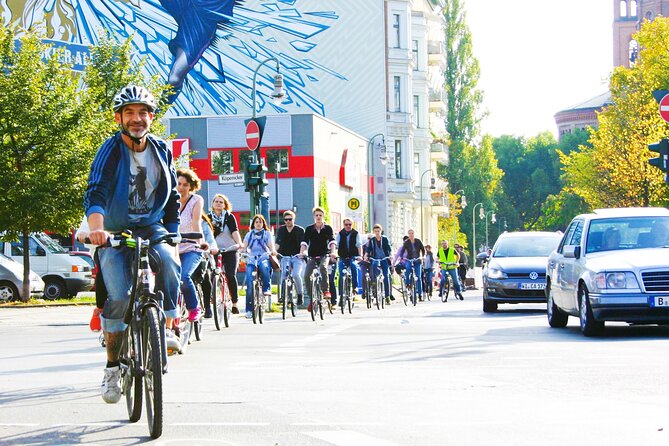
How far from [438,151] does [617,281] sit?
78593mm

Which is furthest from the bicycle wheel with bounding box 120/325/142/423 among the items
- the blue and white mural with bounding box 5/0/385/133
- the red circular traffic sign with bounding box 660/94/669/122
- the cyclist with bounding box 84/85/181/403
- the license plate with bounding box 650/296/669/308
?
the blue and white mural with bounding box 5/0/385/133

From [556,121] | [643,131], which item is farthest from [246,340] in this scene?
[556,121]

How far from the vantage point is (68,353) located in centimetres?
1432

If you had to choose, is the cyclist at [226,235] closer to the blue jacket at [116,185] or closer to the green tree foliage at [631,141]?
the blue jacket at [116,185]

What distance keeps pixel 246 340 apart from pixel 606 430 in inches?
359

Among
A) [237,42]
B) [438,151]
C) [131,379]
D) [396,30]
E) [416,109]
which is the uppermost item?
[396,30]

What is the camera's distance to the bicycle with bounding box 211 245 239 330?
17828 mm

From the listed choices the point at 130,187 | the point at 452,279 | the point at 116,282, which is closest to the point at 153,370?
the point at 116,282

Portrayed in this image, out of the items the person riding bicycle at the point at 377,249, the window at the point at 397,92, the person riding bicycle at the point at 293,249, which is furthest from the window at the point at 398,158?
the person riding bicycle at the point at 293,249

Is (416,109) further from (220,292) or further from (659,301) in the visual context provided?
(659,301)

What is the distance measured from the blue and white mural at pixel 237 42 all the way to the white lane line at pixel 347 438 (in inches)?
2305

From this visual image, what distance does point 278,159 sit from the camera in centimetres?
6078

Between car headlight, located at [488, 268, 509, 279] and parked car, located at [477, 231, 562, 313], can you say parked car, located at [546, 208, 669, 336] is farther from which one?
car headlight, located at [488, 268, 509, 279]

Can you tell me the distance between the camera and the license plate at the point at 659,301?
15445 millimetres
